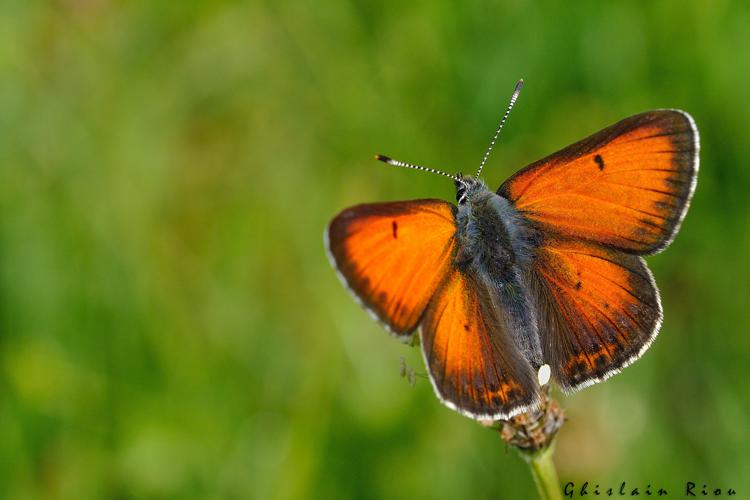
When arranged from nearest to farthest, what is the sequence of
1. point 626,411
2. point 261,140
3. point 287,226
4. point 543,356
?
1. point 543,356
2. point 626,411
3. point 287,226
4. point 261,140

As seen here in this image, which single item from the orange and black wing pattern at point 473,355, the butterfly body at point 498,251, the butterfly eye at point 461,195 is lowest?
the orange and black wing pattern at point 473,355

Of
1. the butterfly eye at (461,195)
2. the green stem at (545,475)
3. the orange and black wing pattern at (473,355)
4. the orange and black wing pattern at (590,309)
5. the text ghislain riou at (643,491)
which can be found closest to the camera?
the green stem at (545,475)

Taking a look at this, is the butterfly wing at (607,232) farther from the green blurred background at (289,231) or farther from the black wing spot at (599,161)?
the green blurred background at (289,231)

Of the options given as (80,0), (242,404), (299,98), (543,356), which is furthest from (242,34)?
(543,356)

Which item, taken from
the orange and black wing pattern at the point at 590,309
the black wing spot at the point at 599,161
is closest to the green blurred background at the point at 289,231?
the orange and black wing pattern at the point at 590,309

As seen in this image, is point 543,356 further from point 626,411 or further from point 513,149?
point 513,149

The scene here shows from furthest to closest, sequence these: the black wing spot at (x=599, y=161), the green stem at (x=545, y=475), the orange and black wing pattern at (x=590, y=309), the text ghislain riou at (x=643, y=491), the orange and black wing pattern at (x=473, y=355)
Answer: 1. the text ghislain riou at (x=643, y=491)
2. the black wing spot at (x=599, y=161)
3. the orange and black wing pattern at (x=590, y=309)
4. the orange and black wing pattern at (x=473, y=355)
5. the green stem at (x=545, y=475)

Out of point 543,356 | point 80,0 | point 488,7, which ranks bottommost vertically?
point 543,356
